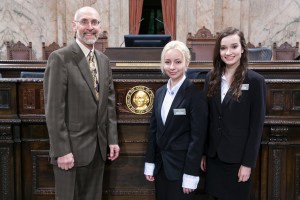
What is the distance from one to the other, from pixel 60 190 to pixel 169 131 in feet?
2.56

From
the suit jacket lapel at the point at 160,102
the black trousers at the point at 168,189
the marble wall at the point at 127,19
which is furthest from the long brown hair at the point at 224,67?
the marble wall at the point at 127,19

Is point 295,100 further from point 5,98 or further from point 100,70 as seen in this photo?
point 5,98

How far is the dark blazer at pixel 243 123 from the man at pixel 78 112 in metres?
0.76

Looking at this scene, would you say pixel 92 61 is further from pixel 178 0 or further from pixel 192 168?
pixel 178 0

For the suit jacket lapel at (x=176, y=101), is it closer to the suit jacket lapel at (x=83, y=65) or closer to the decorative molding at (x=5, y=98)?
the suit jacket lapel at (x=83, y=65)

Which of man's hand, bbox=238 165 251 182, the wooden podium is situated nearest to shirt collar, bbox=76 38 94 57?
man's hand, bbox=238 165 251 182

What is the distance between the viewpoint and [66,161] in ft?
6.63

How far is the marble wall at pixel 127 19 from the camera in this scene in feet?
31.0

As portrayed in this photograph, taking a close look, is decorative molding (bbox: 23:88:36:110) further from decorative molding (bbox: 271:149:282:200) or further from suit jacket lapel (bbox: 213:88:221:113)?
decorative molding (bbox: 271:149:282:200)

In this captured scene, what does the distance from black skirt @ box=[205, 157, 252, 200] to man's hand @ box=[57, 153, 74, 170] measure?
88cm

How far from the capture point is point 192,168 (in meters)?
2.00

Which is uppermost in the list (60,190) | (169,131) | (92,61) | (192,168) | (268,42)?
(268,42)

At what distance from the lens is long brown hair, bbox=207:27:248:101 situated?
2029mm

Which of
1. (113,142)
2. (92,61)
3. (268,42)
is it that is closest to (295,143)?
(113,142)
